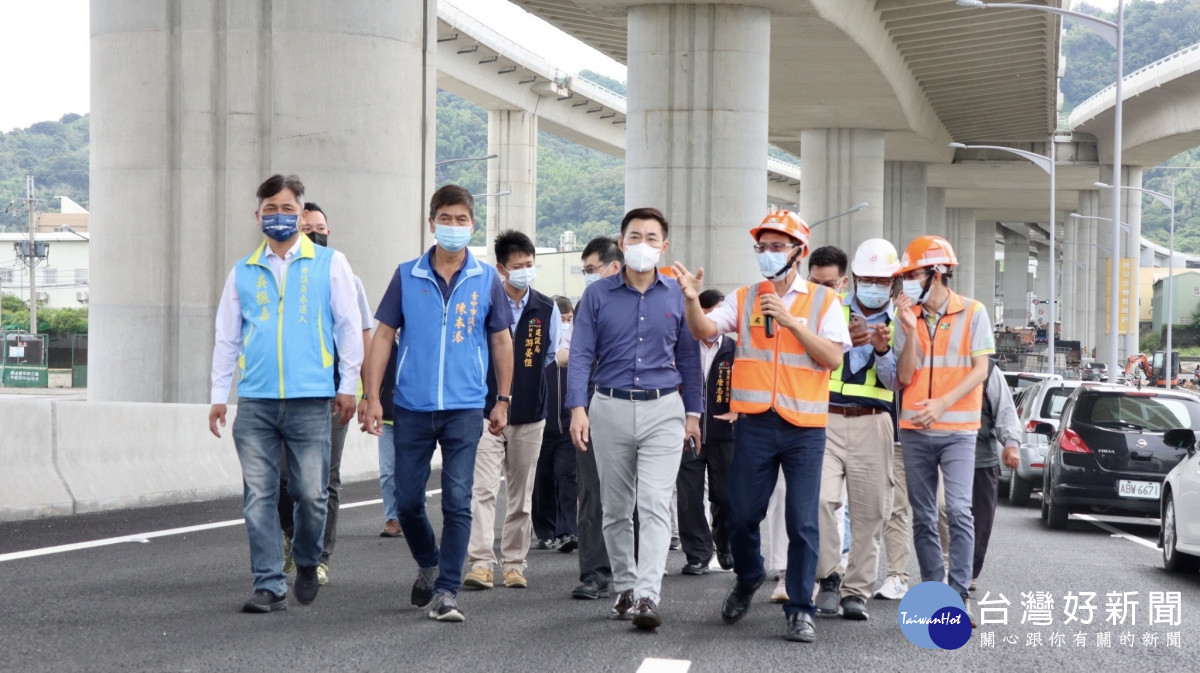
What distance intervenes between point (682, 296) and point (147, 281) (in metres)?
12.4

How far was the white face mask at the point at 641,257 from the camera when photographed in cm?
809

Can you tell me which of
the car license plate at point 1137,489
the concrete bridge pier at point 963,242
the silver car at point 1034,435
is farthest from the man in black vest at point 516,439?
the concrete bridge pier at point 963,242

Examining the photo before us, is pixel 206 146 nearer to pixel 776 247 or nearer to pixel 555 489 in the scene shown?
pixel 555 489

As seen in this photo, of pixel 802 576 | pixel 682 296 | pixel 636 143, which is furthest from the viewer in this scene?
pixel 636 143

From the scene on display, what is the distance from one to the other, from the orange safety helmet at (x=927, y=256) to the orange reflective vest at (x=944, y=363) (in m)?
0.21

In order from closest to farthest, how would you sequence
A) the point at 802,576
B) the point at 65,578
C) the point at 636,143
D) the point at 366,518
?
the point at 802,576 → the point at 65,578 → the point at 366,518 → the point at 636,143

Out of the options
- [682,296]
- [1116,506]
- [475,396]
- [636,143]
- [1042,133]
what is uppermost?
[1042,133]

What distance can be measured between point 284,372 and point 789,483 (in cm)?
262

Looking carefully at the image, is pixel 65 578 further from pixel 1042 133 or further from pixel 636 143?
pixel 1042 133

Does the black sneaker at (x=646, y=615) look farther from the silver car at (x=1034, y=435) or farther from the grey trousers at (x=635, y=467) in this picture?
the silver car at (x=1034, y=435)

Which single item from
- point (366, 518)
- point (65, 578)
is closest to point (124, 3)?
point (366, 518)

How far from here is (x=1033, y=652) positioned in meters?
7.81

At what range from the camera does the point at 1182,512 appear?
1154 cm

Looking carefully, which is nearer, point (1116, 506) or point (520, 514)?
point (520, 514)
